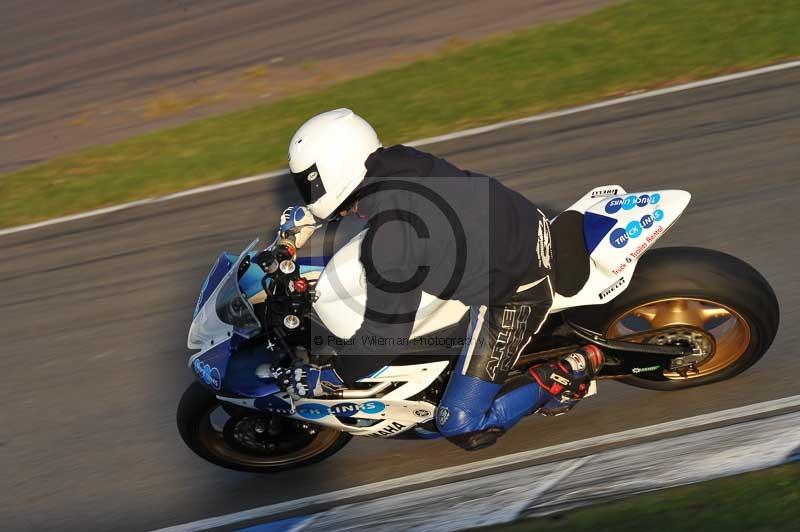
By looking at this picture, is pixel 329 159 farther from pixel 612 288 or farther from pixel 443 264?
pixel 612 288

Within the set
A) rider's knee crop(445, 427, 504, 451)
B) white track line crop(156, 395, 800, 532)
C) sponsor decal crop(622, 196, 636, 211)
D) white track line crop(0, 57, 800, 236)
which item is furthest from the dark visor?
white track line crop(0, 57, 800, 236)

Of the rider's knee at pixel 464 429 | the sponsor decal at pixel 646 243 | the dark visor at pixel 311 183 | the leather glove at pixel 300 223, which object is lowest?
the rider's knee at pixel 464 429

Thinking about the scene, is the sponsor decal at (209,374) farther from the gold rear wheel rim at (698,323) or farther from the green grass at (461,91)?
the green grass at (461,91)

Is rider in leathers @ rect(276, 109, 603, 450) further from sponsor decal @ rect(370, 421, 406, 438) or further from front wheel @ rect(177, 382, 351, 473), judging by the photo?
front wheel @ rect(177, 382, 351, 473)

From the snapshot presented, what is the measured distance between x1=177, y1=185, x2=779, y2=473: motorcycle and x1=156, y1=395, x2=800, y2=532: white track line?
0.93 feet

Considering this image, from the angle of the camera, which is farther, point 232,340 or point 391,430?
point 391,430

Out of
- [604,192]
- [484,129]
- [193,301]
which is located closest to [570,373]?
[604,192]

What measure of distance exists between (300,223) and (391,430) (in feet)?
3.99

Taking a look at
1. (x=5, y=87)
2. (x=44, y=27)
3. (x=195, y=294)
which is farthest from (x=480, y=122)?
(x=44, y=27)

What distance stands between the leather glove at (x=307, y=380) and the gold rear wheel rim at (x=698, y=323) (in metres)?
1.52

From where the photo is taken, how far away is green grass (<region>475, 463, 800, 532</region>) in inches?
154

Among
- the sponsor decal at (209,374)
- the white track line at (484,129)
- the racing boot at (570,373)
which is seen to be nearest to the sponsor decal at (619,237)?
the racing boot at (570,373)

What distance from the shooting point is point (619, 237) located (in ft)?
Answer: 16.3

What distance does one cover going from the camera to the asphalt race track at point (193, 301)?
5535 millimetres
